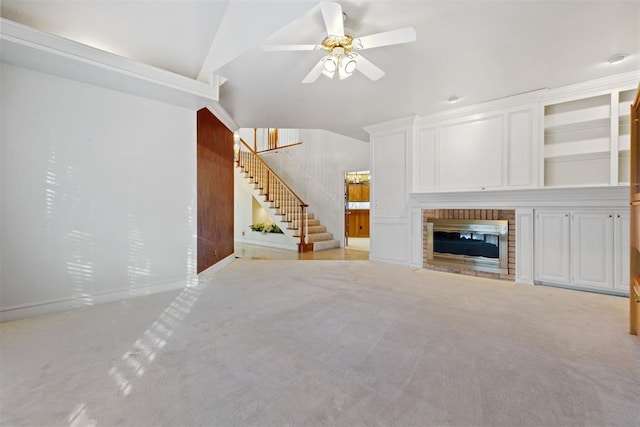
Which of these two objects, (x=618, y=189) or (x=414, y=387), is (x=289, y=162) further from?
(x=414, y=387)

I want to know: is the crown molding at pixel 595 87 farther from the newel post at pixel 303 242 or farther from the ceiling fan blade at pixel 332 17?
the newel post at pixel 303 242

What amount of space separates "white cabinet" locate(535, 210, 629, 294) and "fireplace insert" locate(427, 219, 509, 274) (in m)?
0.42

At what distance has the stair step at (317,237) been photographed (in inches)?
283

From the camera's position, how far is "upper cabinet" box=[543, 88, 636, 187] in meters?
3.29

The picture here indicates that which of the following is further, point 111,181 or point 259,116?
point 259,116

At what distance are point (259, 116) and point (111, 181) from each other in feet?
8.33

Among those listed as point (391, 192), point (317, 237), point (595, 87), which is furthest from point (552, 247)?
point (317, 237)

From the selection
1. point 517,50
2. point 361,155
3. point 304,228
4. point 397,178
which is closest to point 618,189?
point 517,50

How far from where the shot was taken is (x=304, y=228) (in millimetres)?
7188

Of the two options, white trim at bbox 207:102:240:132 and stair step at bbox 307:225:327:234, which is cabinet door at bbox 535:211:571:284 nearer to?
white trim at bbox 207:102:240:132

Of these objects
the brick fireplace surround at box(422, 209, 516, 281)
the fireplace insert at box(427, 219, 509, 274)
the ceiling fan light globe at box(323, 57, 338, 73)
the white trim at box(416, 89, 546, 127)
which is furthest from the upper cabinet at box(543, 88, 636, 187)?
the ceiling fan light globe at box(323, 57, 338, 73)

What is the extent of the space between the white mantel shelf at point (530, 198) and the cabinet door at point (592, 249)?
0.17 metres

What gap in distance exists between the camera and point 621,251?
10.6ft

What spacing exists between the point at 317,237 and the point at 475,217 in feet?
12.9
